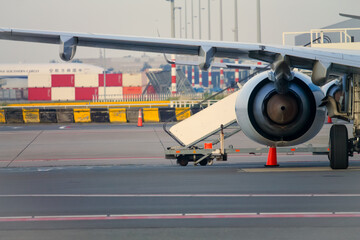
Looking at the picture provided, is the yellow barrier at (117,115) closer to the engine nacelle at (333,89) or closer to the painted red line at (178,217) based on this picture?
the engine nacelle at (333,89)

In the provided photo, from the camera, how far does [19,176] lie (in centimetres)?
1856

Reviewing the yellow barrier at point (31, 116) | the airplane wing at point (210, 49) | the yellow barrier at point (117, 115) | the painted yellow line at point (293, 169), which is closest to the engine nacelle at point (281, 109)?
the painted yellow line at point (293, 169)

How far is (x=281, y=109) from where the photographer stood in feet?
59.9

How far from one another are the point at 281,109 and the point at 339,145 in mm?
1870

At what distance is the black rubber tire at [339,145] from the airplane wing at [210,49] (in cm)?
163

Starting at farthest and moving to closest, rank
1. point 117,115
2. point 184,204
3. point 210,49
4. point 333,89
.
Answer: point 117,115
point 333,89
point 210,49
point 184,204

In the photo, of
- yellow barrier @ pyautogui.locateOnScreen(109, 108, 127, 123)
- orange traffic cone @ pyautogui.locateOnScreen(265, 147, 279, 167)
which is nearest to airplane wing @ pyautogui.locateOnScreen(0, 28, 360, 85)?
orange traffic cone @ pyautogui.locateOnScreen(265, 147, 279, 167)

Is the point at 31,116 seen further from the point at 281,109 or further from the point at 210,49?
the point at 210,49

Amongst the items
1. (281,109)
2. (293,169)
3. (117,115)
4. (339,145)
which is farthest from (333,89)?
(117,115)

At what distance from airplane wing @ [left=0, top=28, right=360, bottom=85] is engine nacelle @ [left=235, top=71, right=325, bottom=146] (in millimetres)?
1665

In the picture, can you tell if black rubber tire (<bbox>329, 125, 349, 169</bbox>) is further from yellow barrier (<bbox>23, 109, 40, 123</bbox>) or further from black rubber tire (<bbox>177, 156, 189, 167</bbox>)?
yellow barrier (<bbox>23, 109, 40, 123</bbox>)

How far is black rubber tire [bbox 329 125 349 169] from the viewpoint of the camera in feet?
56.9

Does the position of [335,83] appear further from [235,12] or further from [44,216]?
[235,12]

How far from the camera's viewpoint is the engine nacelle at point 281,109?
18391mm
